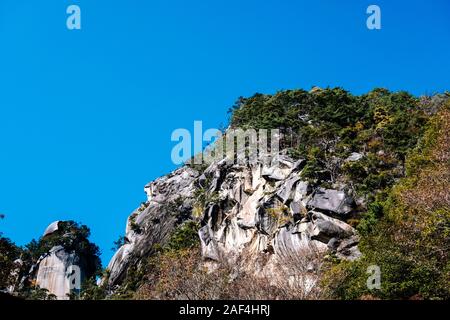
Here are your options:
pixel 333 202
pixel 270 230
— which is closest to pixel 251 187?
pixel 270 230

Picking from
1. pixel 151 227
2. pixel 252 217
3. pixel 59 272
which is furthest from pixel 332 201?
pixel 59 272

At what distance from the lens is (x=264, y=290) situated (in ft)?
82.0

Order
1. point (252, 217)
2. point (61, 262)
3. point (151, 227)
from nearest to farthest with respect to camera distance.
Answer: point (252, 217) < point (151, 227) < point (61, 262)

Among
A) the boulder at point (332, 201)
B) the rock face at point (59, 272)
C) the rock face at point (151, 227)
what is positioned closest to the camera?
the boulder at point (332, 201)

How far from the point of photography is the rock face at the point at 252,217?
33.1 meters

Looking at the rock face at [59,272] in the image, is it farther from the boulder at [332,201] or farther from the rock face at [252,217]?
the boulder at [332,201]

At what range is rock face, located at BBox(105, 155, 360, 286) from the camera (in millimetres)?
33125

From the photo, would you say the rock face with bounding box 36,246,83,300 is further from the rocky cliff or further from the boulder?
the boulder

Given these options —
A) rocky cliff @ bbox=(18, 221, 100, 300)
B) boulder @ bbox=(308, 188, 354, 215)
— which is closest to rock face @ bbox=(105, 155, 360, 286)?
boulder @ bbox=(308, 188, 354, 215)

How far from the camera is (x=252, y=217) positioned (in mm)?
40594

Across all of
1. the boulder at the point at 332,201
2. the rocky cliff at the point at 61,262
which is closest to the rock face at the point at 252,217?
the boulder at the point at 332,201

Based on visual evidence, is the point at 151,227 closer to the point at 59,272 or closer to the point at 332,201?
the point at 59,272

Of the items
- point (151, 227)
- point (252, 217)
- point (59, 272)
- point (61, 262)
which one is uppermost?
point (151, 227)
